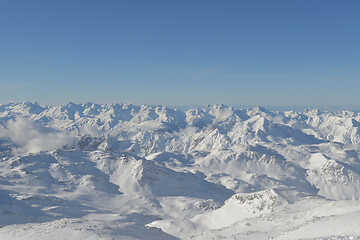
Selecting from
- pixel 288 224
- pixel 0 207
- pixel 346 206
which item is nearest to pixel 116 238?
pixel 288 224

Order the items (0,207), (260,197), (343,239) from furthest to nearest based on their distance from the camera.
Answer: (0,207)
(260,197)
(343,239)

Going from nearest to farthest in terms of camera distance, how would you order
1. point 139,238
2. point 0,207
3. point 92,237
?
1. point 92,237
2. point 139,238
3. point 0,207

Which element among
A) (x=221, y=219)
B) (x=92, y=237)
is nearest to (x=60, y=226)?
(x=92, y=237)

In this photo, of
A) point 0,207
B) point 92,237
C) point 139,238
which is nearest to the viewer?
point 92,237

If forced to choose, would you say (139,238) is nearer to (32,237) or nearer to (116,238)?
(116,238)

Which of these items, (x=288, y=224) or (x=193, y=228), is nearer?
(x=288, y=224)

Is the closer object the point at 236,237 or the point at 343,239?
the point at 343,239

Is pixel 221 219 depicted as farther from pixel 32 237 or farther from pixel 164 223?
pixel 32 237

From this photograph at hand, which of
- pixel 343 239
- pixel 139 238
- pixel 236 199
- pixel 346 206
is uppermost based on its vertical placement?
pixel 343 239

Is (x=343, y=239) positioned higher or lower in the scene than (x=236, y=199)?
higher
